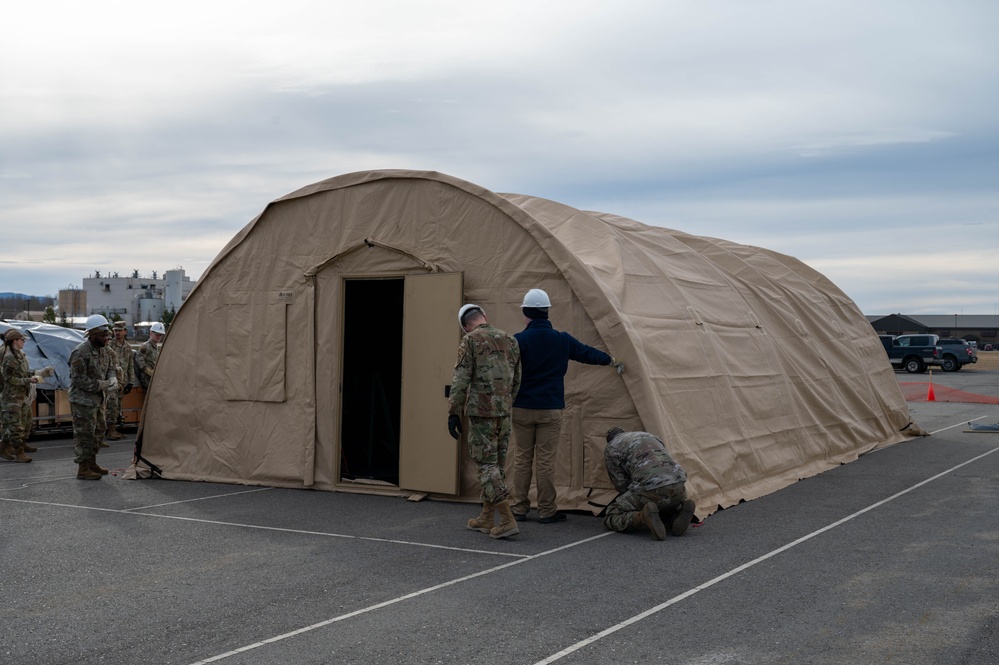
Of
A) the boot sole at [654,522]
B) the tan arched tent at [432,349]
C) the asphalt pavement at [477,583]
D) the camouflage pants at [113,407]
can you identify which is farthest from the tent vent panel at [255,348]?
the camouflage pants at [113,407]

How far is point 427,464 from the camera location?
940 centimetres

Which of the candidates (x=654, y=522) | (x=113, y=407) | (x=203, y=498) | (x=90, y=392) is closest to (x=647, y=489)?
(x=654, y=522)

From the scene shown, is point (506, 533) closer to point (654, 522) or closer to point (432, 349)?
point (654, 522)

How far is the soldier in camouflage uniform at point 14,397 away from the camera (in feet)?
42.5

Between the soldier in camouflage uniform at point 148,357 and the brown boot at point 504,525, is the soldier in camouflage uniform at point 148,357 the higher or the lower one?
the higher one

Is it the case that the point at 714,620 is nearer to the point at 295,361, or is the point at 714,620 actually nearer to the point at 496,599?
the point at 496,599

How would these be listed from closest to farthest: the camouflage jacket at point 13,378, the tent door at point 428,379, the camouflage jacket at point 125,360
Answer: the tent door at point 428,379 → the camouflage jacket at point 13,378 → the camouflage jacket at point 125,360

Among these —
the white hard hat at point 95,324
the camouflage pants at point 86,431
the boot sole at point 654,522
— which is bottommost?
the boot sole at point 654,522

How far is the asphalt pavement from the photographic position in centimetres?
484

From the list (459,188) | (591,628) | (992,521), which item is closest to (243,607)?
(591,628)

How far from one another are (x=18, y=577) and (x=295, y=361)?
14.4 ft

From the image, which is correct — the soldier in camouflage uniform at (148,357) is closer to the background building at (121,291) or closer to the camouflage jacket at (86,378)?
the camouflage jacket at (86,378)

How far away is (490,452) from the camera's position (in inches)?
303

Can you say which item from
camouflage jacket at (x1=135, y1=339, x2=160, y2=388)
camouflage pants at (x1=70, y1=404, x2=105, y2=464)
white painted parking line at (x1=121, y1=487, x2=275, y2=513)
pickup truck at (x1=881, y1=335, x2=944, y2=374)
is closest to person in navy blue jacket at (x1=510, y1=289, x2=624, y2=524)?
white painted parking line at (x1=121, y1=487, x2=275, y2=513)
